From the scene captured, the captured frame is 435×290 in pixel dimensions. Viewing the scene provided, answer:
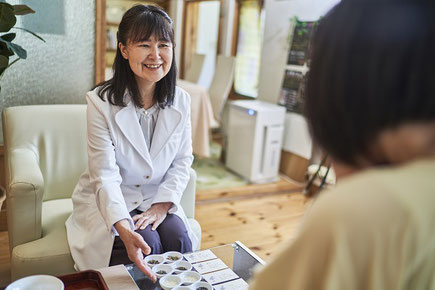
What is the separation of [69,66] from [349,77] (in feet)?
6.37

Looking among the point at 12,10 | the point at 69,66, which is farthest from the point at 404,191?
the point at 69,66

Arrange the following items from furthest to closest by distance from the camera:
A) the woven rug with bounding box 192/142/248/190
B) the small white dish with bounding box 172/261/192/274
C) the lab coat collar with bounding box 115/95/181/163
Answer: the woven rug with bounding box 192/142/248/190
the lab coat collar with bounding box 115/95/181/163
the small white dish with bounding box 172/261/192/274

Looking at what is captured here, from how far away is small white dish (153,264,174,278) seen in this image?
1.26 meters

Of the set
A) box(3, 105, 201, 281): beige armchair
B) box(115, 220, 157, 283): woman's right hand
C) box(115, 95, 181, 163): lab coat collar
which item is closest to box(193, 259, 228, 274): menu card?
box(115, 220, 157, 283): woman's right hand

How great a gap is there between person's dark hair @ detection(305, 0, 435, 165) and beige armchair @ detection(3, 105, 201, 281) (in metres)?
1.30

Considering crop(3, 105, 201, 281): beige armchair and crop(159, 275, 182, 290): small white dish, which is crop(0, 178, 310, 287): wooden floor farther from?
crop(159, 275, 182, 290): small white dish

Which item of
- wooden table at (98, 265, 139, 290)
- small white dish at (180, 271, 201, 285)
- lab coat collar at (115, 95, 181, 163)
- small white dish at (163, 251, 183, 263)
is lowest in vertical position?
wooden table at (98, 265, 139, 290)

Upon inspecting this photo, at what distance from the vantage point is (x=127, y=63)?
62.2 inches

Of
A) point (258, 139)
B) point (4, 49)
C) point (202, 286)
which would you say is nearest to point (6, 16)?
point (4, 49)

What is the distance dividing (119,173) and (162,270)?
0.45m

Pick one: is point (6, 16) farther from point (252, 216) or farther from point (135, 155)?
point (252, 216)

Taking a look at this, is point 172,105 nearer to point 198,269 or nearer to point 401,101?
point 198,269

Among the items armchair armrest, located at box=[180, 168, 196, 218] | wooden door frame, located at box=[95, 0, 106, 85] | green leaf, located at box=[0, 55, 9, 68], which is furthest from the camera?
wooden door frame, located at box=[95, 0, 106, 85]

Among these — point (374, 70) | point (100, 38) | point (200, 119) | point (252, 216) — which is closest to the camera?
point (374, 70)
